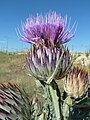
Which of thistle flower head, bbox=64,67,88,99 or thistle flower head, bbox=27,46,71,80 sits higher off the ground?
thistle flower head, bbox=27,46,71,80

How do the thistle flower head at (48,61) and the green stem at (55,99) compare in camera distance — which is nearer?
the thistle flower head at (48,61)

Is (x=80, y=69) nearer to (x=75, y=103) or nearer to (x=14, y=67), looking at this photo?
(x=75, y=103)

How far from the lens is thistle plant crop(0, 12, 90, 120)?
9.25ft

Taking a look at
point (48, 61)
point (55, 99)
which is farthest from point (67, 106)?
point (48, 61)

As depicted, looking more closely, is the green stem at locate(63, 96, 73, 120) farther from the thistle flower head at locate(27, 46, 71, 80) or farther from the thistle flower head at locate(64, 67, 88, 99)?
the thistle flower head at locate(27, 46, 71, 80)

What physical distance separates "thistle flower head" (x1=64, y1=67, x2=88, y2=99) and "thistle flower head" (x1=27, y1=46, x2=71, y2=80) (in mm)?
153

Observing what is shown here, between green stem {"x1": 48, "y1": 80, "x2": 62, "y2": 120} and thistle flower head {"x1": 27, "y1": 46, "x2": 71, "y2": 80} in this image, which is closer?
thistle flower head {"x1": 27, "y1": 46, "x2": 71, "y2": 80}

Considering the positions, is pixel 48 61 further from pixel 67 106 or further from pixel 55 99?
pixel 67 106

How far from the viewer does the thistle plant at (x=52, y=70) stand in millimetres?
2818

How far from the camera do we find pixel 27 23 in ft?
9.95

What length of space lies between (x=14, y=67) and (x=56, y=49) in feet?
52.7

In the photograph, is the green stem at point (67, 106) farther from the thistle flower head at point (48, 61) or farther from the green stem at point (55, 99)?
the thistle flower head at point (48, 61)

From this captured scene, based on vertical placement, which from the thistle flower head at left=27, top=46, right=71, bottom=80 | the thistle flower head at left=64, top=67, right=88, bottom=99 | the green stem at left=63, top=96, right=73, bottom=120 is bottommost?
the green stem at left=63, top=96, right=73, bottom=120

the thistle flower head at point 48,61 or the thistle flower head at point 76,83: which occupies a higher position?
the thistle flower head at point 48,61
